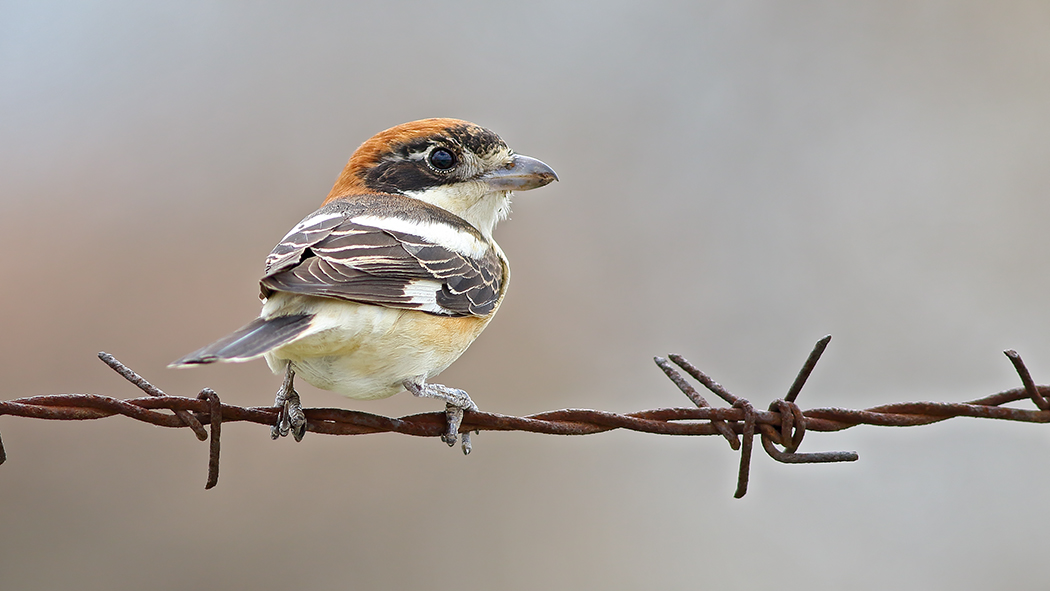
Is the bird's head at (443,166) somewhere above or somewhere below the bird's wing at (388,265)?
above

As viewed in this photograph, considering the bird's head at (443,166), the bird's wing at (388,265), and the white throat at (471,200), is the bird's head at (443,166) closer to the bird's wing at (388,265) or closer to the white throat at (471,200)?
the white throat at (471,200)

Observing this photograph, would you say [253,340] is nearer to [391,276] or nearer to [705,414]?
[391,276]

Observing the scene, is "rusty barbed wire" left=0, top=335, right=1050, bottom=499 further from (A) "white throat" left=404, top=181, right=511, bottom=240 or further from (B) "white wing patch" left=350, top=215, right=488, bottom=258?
(A) "white throat" left=404, top=181, right=511, bottom=240

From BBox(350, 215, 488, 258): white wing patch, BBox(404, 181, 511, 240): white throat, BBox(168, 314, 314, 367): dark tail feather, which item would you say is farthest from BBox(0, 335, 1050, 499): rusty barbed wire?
BBox(404, 181, 511, 240): white throat

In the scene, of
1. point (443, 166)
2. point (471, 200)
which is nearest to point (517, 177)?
point (471, 200)

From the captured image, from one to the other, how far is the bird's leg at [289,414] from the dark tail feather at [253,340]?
1.09 feet

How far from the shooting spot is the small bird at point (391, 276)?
2504mm

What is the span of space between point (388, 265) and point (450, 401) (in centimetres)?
52

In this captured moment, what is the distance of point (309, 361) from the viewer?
2.71 metres

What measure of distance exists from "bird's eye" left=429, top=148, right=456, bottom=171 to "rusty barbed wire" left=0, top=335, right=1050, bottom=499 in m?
1.71

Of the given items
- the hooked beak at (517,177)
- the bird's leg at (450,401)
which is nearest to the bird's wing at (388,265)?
the bird's leg at (450,401)

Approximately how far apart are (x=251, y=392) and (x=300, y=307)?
3219 mm

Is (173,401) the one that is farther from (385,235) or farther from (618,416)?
(618,416)

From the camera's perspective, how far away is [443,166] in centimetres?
378
